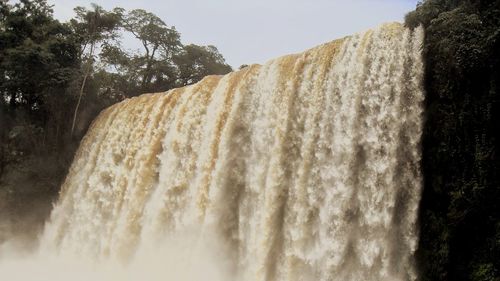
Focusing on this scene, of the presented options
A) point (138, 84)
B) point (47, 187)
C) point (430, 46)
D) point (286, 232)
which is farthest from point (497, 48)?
point (138, 84)

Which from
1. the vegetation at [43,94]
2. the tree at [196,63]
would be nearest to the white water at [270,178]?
the vegetation at [43,94]

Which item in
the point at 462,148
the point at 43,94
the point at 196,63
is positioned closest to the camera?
the point at 462,148

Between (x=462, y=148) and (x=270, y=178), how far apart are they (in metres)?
Result: 3.64

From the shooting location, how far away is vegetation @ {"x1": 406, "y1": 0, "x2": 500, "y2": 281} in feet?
23.9

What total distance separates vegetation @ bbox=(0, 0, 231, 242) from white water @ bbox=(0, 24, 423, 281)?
11.0ft

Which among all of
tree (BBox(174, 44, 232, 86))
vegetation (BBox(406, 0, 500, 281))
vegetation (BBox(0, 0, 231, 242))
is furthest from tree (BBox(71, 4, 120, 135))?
vegetation (BBox(406, 0, 500, 281))

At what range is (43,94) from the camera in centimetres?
1786

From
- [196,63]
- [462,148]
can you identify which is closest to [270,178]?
[462,148]

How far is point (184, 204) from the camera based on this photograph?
11.2 metres

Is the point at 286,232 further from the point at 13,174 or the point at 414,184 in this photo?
the point at 13,174

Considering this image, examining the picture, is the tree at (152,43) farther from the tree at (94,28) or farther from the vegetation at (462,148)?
the vegetation at (462,148)

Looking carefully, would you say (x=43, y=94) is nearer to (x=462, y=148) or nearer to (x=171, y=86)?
(x=171, y=86)

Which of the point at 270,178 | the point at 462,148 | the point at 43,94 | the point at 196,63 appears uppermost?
the point at 196,63

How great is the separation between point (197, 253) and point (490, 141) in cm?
621
